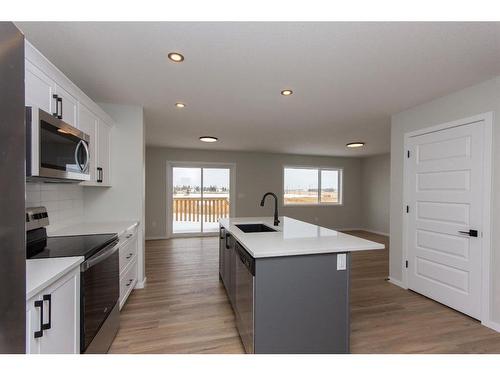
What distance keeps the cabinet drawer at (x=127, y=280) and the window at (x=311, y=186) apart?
4.92 m

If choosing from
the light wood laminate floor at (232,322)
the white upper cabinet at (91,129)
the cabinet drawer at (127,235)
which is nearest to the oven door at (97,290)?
the cabinet drawer at (127,235)

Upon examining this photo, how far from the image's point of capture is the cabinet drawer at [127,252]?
225cm

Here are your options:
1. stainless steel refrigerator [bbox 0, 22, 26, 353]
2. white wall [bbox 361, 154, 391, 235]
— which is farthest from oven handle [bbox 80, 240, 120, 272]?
white wall [bbox 361, 154, 391, 235]

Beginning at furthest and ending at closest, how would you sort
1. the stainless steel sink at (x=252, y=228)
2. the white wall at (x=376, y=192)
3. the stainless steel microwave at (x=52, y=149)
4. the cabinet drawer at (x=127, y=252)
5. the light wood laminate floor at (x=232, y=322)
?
1. the white wall at (x=376, y=192)
2. the stainless steel sink at (x=252, y=228)
3. the cabinet drawer at (x=127, y=252)
4. the light wood laminate floor at (x=232, y=322)
5. the stainless steel microwave at (x=52, y=149)

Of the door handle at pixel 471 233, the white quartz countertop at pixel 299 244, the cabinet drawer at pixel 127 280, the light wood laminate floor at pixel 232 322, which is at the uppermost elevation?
the white quartz countertop at pixel 299 244

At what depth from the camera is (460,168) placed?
8.02 ft

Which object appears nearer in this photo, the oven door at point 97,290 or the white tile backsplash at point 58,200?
the oven door at point 97,290

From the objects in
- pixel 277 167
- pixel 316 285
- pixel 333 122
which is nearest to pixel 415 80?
pixel 333 122

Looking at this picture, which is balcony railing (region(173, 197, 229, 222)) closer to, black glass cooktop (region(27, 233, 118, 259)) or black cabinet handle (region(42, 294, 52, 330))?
black glass cooktop (region(27, 233, 118, 259))

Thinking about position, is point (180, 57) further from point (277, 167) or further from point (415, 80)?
point (277, 167)

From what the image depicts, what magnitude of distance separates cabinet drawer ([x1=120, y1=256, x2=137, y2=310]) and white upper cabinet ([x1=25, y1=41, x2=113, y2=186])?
996mm

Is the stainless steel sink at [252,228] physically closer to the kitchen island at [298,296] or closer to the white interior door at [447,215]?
the kitchen island at [298,296]

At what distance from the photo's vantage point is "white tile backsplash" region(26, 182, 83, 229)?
6.66 ft

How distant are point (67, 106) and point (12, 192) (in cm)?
149
